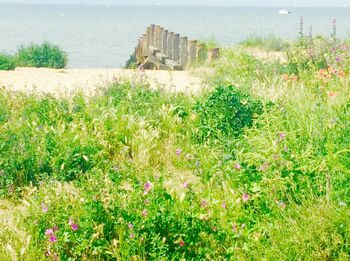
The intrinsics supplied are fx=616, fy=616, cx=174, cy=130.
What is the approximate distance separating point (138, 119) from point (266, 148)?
216 centimetres

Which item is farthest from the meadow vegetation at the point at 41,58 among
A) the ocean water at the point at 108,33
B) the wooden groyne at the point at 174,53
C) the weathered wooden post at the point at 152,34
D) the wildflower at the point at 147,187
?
the wildflower at the point at 147,187

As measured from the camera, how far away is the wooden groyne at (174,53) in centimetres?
1563

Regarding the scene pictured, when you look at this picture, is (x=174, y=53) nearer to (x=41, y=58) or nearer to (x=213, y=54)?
(x=213, y=54)

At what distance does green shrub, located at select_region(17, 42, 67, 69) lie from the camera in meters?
17.8

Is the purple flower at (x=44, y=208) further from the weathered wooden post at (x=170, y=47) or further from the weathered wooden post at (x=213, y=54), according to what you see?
the weathered wooden post at (x=170, y=47)

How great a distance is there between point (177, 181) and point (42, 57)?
42.6 ft

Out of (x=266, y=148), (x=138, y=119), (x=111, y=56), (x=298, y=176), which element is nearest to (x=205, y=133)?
(x=138, y=119)

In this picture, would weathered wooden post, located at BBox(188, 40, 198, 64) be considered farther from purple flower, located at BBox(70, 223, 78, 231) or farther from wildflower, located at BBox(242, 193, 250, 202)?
purple flower, located at BBox(70, 223, 78, 231)

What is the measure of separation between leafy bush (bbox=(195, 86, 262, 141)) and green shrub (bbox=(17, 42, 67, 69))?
36.8 feet

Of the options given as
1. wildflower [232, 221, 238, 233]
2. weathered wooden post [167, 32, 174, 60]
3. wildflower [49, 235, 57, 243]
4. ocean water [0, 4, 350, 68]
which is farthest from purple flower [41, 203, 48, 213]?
ocean water [0, 4, 350, 68]

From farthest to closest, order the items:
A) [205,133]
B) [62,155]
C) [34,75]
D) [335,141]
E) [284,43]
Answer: [284,43] → [34,75] → [205,133] → [62,155] → [335,141]

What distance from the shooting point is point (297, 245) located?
13.3 ft

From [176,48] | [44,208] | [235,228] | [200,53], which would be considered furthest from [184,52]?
[235,228]

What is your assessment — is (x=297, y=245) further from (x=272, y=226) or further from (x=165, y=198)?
(x=165, y=198)
